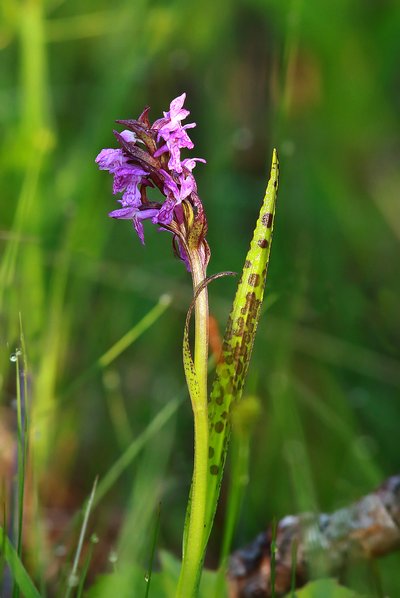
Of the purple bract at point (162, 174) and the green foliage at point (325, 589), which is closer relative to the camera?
the purple bract at point (162, 174)

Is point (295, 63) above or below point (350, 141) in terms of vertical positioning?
above

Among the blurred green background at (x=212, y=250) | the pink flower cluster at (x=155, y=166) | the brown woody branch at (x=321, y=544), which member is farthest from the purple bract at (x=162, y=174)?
the brown woody branch at (x=321, y=544)

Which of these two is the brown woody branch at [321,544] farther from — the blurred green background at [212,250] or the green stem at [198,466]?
the green stem at [198,466]

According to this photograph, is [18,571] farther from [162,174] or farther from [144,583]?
[162,174]

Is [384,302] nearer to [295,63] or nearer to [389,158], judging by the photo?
[389,158]

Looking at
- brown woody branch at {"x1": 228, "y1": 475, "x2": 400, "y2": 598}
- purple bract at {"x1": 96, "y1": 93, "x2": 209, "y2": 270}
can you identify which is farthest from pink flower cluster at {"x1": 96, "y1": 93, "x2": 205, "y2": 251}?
brown woody branch at {"x1": 228, "y1": 475, "x2": 400, "y2": 598}

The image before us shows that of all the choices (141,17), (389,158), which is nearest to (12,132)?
(141,17)
